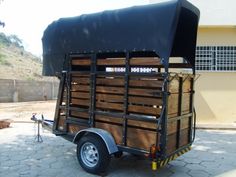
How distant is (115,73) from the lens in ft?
18.5

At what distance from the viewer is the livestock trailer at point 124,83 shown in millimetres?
5027

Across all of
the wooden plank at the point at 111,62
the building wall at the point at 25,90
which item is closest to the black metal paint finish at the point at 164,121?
the wooden plank at the point at 111,62

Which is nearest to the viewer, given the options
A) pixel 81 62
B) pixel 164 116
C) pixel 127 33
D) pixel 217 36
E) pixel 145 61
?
pixel 164 116

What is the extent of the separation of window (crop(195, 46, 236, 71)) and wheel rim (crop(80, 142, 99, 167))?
7.78 m

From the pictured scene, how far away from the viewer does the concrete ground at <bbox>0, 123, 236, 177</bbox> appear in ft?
19.5

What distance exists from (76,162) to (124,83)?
2.14m

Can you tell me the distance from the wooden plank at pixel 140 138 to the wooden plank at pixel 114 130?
192 millimetres

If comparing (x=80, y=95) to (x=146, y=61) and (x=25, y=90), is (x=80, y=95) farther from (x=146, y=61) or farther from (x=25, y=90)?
(x=25, y=90)

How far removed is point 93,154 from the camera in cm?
585

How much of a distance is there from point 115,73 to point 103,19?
39.9 inches

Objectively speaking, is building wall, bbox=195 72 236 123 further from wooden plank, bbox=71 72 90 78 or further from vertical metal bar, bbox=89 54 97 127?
vertical metal bar, bbox=89 54 97 127

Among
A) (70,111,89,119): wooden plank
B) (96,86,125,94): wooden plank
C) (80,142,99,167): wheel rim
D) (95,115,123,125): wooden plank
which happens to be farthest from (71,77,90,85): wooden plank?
(80,142,99,167): wheel rim

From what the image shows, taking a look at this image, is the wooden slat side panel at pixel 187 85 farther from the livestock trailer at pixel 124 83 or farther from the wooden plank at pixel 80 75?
the wooden plank at pixel 80 75

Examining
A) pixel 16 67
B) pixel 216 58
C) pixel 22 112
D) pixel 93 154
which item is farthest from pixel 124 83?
pixel 16 67
